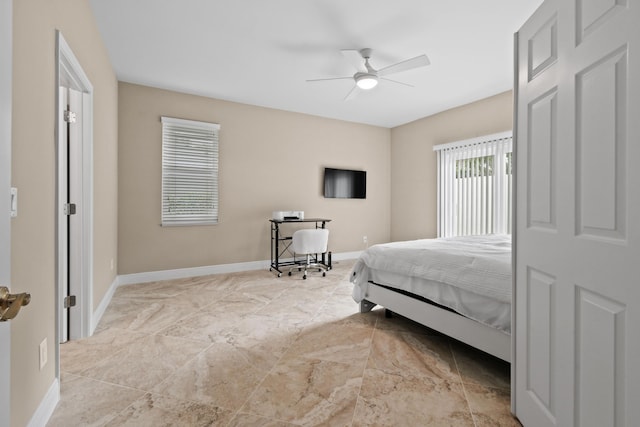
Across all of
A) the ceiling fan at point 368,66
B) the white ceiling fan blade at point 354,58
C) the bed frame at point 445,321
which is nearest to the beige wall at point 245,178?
the white ceiling fan blade at point 354,58

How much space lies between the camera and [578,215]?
44.2 inches

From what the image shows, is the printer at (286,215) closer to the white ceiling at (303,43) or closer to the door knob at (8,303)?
the white ceiling at (303,43)

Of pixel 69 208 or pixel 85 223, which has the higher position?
pixel 69 208

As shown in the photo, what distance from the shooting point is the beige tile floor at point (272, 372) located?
1.60m

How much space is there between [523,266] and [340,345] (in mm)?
1447

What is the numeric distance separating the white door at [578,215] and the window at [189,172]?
13.6ft

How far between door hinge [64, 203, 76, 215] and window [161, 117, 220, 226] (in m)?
1.92

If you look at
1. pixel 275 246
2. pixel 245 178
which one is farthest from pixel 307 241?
pixel 245 178

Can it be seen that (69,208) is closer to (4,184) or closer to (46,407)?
(46,407)

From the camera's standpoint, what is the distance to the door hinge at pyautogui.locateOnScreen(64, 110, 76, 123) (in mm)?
2395

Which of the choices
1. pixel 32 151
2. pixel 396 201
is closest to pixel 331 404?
pixel 32 151

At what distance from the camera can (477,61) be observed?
3531 millimetres

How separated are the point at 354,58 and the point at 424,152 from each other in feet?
9.61

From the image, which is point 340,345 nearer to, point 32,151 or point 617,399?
point 617,399
